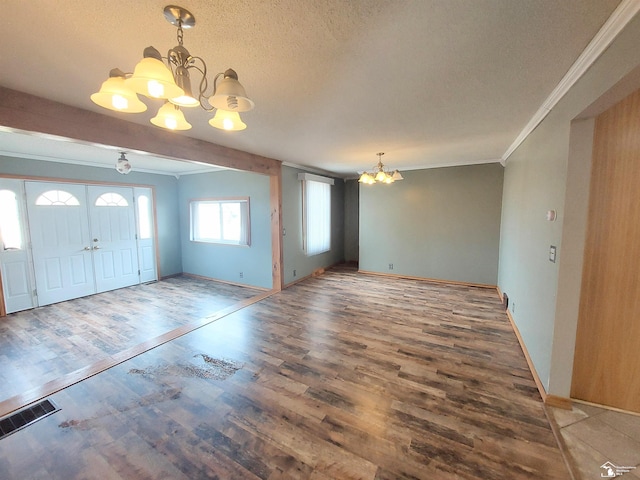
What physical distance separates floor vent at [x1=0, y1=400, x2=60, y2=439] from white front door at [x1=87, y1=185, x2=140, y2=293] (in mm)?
3671

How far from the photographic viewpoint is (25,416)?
6.27 feet

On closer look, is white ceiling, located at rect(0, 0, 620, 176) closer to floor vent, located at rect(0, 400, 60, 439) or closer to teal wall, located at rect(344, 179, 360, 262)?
floor vent, located at rect(0, 400, 60, 439)

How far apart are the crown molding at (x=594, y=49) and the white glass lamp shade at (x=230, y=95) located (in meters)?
1.72

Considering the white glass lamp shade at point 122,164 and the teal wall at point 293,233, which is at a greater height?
the white glass lamp shade at point 122,164

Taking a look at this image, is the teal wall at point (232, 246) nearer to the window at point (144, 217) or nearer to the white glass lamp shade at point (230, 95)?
the window at point (144, 217)

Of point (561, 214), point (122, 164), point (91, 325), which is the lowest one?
point (91, 325)

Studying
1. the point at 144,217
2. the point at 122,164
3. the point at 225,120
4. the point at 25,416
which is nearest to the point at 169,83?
the point at 225,120

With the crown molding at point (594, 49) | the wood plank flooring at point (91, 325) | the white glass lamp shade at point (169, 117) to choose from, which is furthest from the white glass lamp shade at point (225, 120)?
the wood plank flooring at point (91, 325)

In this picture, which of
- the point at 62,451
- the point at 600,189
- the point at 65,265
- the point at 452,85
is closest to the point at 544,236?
the point at 600,189

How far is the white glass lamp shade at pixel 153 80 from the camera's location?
98 centimetres

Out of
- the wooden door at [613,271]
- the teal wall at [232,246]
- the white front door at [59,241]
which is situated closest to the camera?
the wooden door at [613,271]

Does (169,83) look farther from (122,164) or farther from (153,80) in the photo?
(122,164)

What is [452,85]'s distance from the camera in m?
1.86

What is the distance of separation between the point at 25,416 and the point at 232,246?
12.6 feet
